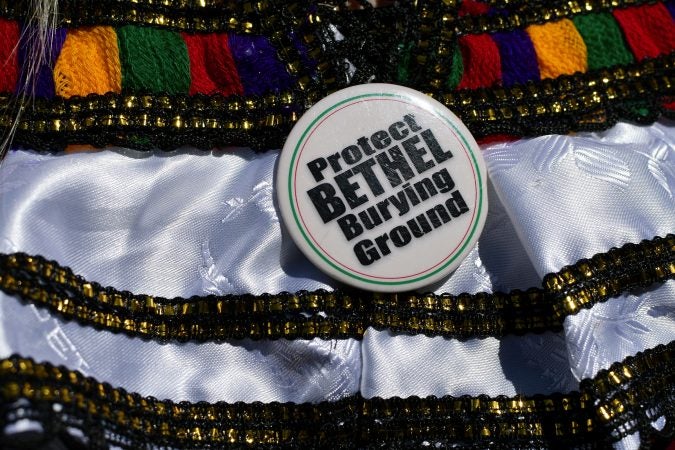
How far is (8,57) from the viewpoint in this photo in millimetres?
680

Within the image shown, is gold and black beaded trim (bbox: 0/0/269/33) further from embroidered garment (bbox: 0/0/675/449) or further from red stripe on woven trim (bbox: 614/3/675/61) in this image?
red stripe on woven trim (bbox: 614/3/675/61)

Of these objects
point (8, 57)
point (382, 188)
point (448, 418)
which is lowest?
point (448, 418)

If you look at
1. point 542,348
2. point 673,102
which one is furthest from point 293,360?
point 673,102

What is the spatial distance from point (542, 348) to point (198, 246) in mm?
350

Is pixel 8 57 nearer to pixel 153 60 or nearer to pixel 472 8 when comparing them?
pixel 153 60

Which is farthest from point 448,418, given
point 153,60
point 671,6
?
point 671,6

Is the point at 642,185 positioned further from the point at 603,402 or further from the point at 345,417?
the point at 345,417

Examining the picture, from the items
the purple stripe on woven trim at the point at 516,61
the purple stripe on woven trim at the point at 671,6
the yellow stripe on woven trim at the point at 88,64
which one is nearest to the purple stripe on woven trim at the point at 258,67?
the yellow stripe on woven trim at the point at 88,64

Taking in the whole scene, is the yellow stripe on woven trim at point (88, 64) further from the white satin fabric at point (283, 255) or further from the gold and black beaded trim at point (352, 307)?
the gold and black beaded trim at point (352, 307)

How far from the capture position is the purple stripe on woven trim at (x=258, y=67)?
2.39 ft

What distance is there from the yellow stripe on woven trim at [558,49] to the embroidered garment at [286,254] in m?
0.02

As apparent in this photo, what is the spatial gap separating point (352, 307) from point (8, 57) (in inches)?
16.0

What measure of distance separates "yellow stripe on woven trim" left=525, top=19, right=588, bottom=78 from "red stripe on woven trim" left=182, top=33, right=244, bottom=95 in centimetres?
33

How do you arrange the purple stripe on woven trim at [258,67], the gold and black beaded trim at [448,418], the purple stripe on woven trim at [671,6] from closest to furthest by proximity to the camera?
the gold and black beaded trim at [448,418]
the purple stripe on woven trim at [258,67]
the purple stripe on woven trim at [671,6]
